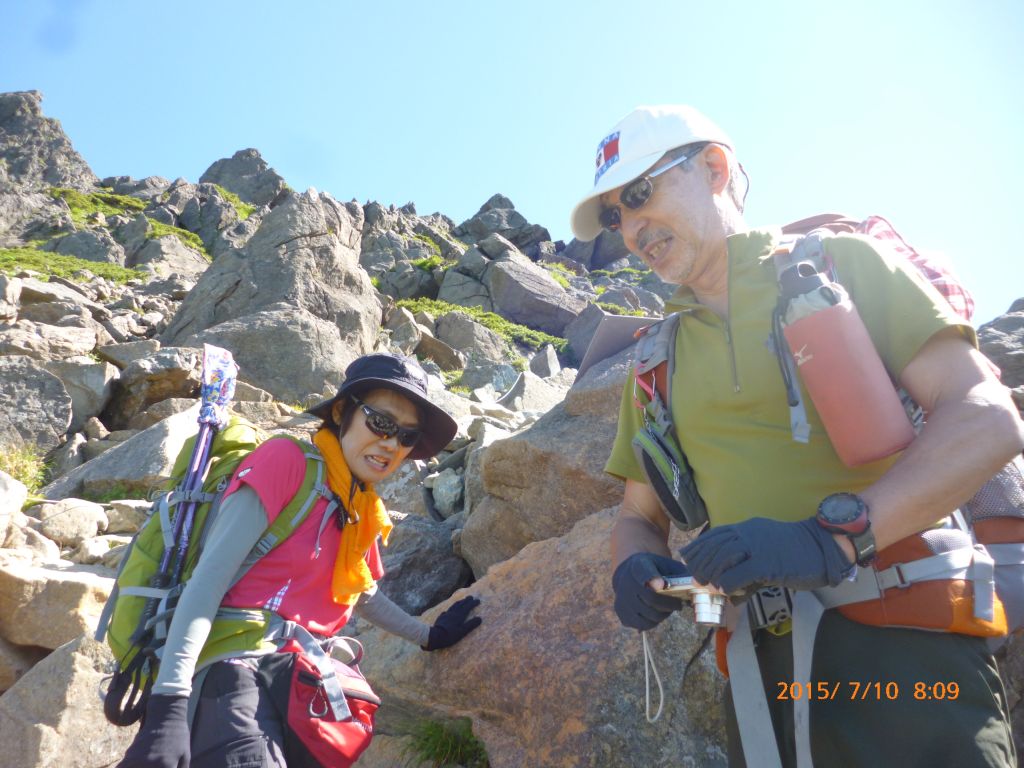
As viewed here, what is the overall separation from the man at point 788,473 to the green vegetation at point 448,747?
203cm

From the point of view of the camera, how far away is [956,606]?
1.97m

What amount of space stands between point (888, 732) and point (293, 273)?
65.5 ft

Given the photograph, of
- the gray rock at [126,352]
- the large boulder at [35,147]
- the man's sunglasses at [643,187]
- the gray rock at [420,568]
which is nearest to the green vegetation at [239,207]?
the large boulder at [35,147]

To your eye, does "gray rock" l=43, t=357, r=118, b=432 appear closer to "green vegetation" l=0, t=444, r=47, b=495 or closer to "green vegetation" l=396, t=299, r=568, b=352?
"green vegetation" l=0, t=444, r=47, b=495

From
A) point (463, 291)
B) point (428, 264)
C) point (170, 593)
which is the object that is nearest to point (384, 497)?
point (170, 593)

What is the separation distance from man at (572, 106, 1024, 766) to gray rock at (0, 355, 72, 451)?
1163 cm

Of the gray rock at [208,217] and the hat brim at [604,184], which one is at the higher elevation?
Result: the gray rock at [208,217]

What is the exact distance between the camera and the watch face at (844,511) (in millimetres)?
1896

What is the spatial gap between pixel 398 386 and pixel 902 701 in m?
2.77

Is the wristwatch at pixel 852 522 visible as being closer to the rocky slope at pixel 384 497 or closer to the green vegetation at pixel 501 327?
the rocky slope at pixel 384 497

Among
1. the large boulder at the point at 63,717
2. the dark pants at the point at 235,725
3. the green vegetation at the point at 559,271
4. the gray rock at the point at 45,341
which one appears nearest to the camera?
the dark pants at the point at 235,725

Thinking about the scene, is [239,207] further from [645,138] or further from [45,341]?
[645,138]

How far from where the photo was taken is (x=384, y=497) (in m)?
9.33

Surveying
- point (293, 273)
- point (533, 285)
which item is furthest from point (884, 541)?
point (533, 285)
